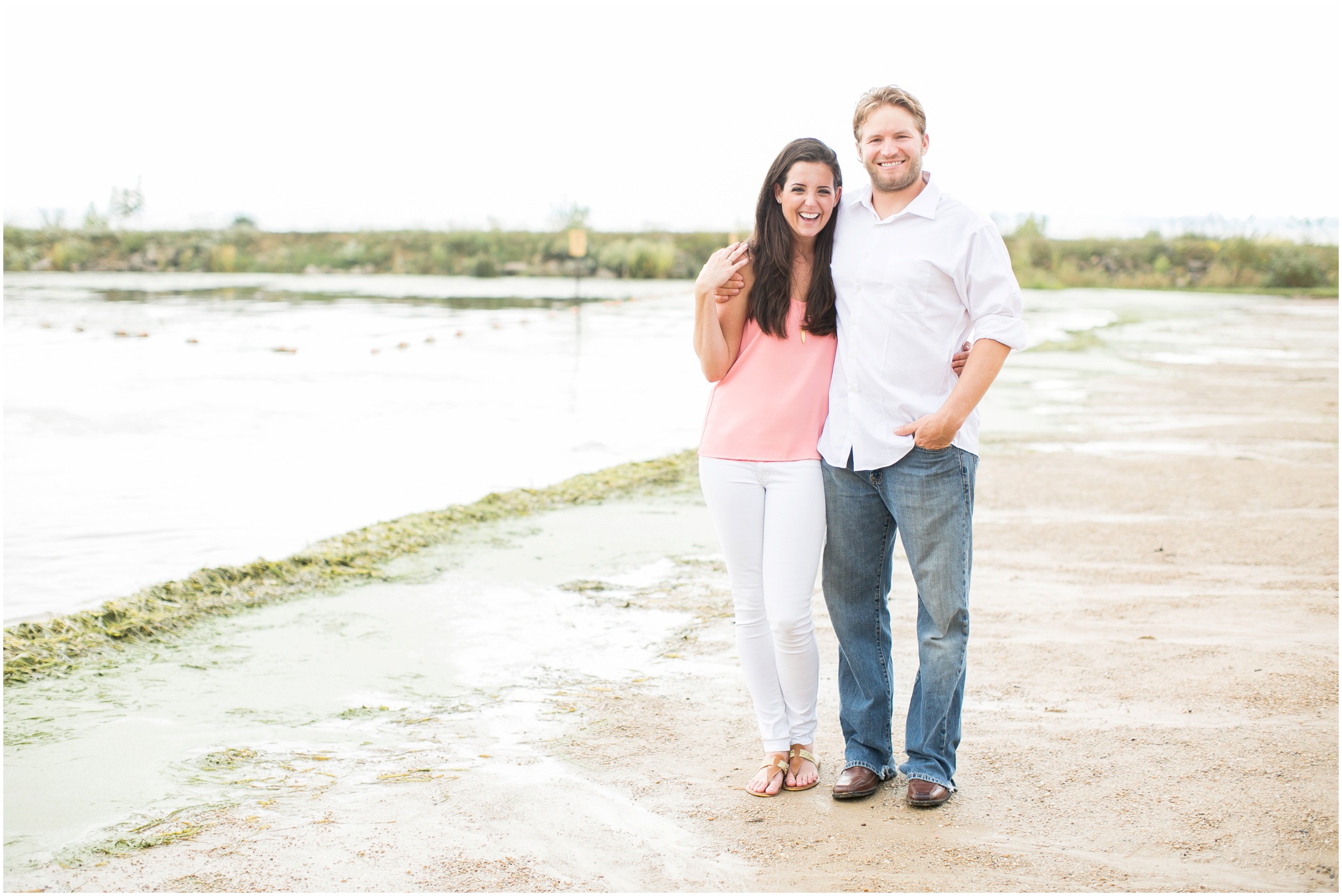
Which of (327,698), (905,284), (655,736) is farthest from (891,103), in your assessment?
(327,698)

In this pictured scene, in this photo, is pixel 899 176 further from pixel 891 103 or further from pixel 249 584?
pixel 249 584

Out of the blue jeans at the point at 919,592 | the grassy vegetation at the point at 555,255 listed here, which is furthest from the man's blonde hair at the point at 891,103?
the grassy vegetation at the point at 555,255

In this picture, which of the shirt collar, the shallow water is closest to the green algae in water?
the shallow water

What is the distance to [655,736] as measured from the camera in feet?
12.6

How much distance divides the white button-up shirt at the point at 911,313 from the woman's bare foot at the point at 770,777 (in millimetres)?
897

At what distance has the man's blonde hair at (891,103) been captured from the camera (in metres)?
3.07

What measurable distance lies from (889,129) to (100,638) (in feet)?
12.5

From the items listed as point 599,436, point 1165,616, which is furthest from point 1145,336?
point 1165,616

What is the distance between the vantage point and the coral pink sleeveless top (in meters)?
3.22

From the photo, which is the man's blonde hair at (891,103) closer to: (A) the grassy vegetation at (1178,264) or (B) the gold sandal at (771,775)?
(B) the gold sandal at (771,775)

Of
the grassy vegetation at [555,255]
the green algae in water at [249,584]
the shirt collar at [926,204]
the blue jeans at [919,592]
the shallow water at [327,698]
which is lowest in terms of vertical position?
the shallow water at [327,698]

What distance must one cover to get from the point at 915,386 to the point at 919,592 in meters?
0.56

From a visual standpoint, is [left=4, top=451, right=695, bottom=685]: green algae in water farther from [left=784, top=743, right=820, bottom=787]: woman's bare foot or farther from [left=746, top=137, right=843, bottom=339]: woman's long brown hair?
[left=746, top=137, right=843, bottom=339]: woman's long brown hair

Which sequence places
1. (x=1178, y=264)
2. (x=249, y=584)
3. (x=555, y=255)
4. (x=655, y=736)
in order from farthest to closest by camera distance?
1. (x=555, y=255)
2. (x=1178, y=264)
3. (x=249, y=584)
4. (x=655, y=736)
